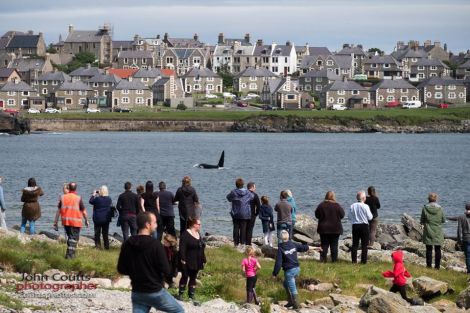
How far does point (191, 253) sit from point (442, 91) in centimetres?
17379

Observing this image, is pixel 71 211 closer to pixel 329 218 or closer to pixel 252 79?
pixel 329 218

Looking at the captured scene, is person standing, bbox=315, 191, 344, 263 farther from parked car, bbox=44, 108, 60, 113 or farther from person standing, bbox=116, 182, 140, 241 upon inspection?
parked car, bbox=44, 108, 60, 113

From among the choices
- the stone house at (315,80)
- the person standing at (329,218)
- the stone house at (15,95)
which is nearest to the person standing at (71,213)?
the person standing at (329,218)

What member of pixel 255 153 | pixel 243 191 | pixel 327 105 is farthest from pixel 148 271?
pixel 327 105

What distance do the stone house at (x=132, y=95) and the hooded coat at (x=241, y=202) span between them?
496 feet

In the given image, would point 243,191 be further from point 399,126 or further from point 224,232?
point 399,126

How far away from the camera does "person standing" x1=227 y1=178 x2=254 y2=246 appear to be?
2819 centimetres

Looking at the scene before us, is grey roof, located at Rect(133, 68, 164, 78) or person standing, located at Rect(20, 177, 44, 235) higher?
grey roof, located at Rect(133, 68, 164, 78)

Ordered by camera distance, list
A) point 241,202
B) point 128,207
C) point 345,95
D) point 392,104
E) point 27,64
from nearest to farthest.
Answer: point 128,207
point 241,202
point 345,95
point 392,104
point 27,64

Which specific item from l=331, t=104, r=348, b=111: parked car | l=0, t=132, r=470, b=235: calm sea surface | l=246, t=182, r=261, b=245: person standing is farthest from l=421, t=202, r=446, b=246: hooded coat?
l=331, t=104, r=348, b=111: parked car

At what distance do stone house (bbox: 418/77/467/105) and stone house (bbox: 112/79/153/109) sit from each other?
4520 cm

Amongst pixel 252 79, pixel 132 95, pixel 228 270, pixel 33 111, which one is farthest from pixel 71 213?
pixel 252 79

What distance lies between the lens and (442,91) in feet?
625

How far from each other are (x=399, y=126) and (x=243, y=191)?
143415 mm
